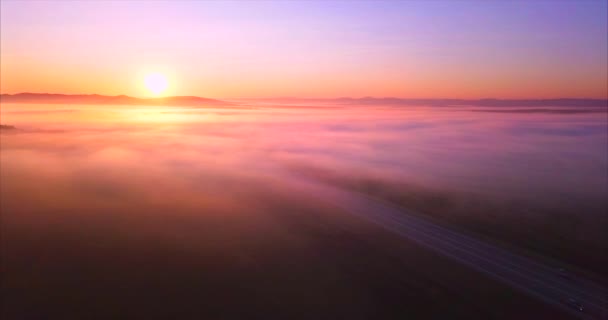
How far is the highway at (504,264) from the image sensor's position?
44.6ft

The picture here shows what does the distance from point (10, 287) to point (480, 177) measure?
3801 cm

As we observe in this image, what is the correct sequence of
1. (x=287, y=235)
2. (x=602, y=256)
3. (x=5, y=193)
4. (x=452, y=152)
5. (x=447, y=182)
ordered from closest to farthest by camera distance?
1. (x=602, y=256)
2. (x=287, y=235)
3. (x=5, y=193)
4. (x=447, y=182)
5. (x=452, y=152)

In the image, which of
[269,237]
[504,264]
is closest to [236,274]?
[269,237]

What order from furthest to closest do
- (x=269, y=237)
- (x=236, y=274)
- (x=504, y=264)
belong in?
(x=269, y=237) < (x=504, y=264) < (x=236, y=274)

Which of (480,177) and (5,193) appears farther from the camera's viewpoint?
(480,177)

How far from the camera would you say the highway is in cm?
1359

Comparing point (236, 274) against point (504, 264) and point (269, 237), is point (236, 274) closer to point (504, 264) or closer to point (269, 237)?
point (269, 237)

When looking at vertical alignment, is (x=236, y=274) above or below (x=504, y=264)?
below

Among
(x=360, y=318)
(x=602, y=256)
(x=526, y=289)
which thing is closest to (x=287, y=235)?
(x=360, y=318)

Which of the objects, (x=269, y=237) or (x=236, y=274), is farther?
(x=269, y=237)

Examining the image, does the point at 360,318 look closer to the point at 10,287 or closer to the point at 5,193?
the point at 10,287

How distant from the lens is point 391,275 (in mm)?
16188

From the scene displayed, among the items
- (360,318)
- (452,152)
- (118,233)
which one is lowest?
(360,318)

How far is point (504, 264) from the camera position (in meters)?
16.8
